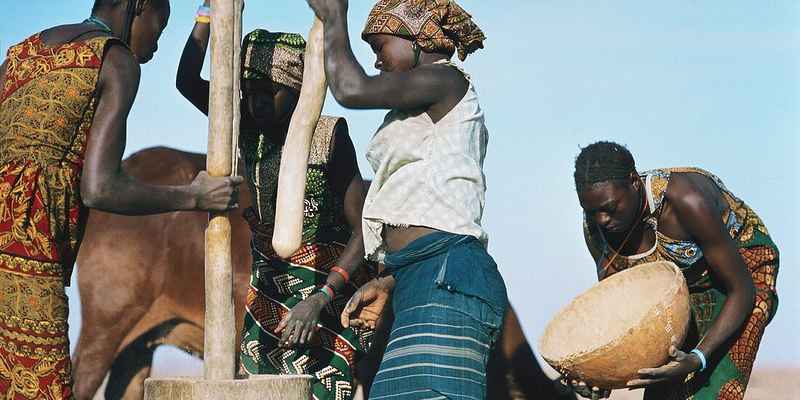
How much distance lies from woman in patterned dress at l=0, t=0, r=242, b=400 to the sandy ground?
10.7 metres

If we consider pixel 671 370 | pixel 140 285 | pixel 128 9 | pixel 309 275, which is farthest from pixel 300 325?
pixel 140 285

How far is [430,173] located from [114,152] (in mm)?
1029

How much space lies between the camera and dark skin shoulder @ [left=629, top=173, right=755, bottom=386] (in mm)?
4676

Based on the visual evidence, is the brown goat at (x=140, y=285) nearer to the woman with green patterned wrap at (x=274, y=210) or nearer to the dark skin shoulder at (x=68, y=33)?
the woman with green patterned wrap at (x=274, y=210)

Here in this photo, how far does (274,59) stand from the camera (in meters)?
4.79

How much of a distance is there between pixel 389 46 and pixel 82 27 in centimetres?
105

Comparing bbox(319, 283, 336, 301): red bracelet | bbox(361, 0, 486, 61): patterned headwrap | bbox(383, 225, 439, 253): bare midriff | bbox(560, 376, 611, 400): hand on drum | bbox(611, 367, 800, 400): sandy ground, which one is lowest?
bbox(611, 367, 800, 400): sandy ground

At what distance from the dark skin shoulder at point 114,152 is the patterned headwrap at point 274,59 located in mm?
945

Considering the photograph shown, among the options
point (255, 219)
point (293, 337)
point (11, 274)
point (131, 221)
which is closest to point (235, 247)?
point (131, 221)

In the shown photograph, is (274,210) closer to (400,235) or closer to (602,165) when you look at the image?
(400,235)

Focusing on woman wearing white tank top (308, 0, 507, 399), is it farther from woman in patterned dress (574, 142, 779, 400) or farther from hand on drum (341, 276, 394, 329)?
woman in patterned dress (574, 142, 779, 400)

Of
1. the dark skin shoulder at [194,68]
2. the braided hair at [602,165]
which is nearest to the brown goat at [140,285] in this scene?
the dark skin shoulder at [194,68]

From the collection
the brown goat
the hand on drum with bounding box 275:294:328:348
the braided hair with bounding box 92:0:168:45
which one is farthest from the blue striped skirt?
the brown goat

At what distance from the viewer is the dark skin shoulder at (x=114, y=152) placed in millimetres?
3777
